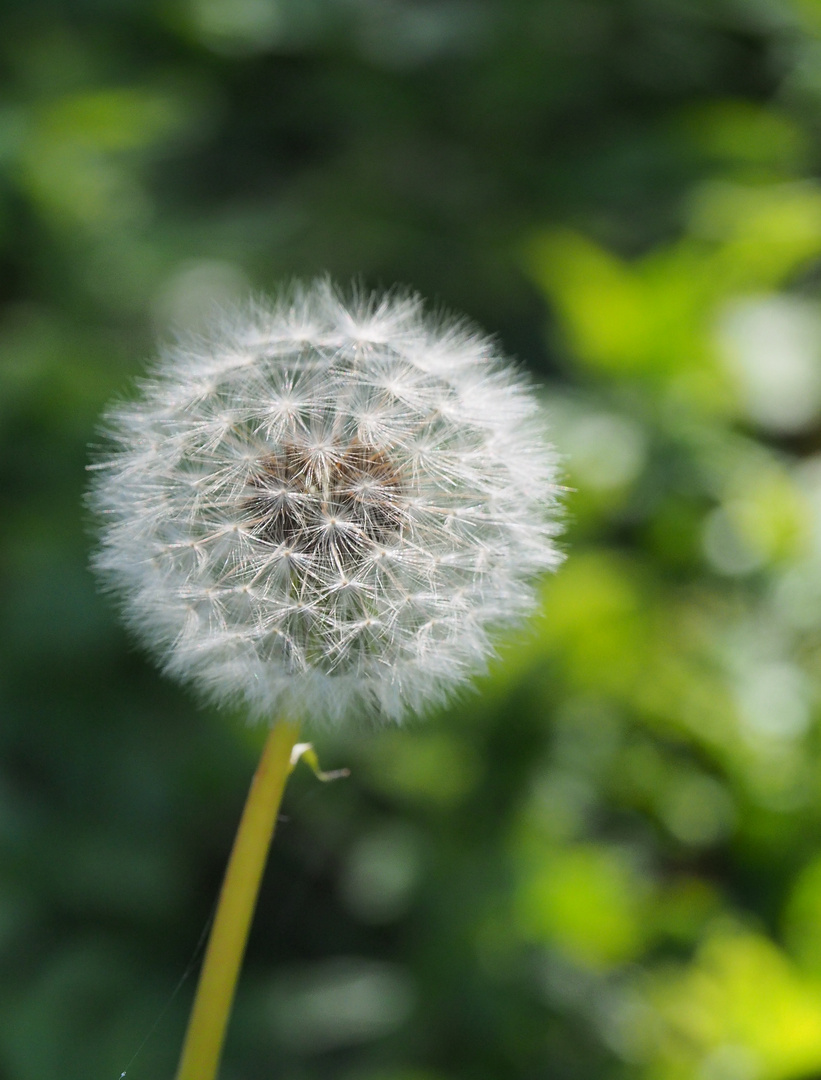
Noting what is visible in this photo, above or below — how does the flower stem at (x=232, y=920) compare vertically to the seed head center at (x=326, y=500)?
below

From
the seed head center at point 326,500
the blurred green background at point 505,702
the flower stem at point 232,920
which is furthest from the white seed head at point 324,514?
the blurred green background at point 505,702

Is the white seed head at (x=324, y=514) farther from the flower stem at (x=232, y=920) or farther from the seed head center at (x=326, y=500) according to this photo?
the flower stem at (x=232, y=920)

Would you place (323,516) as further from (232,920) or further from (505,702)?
(505,702)

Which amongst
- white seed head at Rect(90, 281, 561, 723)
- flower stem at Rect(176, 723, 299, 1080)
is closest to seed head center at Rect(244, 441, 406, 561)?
white seed head at Rect(90, 281, 561, 723)

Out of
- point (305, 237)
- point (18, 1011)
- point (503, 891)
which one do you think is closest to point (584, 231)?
point (305, 237)

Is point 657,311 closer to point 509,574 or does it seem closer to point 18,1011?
point 509,574

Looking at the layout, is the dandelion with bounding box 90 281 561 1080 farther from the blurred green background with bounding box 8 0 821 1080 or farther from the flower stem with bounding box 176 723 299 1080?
the blurred green background with bounding box 8 0 821 1080

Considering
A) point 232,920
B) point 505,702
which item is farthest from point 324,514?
Result: point 505,702

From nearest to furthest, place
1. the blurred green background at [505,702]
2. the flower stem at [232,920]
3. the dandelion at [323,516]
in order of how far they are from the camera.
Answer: the flower stem at [232,920] < the dandelion at [323,516] < the blurred green background at [505,702]
